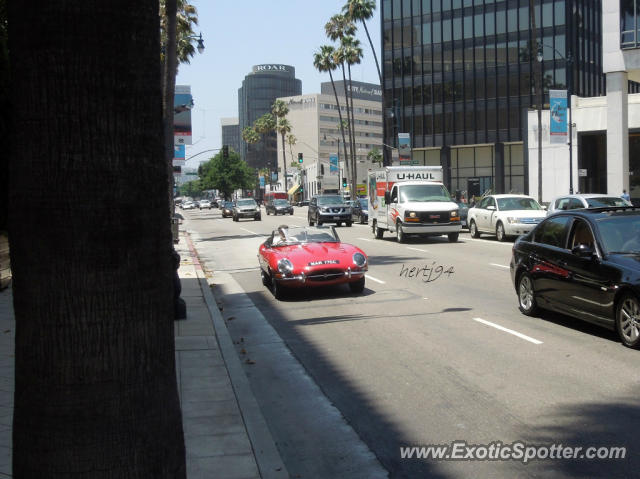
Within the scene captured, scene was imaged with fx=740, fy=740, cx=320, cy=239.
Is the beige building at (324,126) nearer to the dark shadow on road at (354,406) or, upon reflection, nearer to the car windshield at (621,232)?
the dark shadow on road at (354,406)

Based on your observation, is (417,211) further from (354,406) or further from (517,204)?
(354,406)

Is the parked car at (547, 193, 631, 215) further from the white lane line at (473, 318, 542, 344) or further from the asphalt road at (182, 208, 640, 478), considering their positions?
the white lane line at (473, 318, 542, 344)

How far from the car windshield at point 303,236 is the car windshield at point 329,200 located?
1071 inches

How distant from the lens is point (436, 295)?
46.1 feet

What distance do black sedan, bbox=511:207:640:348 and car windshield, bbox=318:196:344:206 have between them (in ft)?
106

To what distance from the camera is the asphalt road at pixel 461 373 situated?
18.8 ft

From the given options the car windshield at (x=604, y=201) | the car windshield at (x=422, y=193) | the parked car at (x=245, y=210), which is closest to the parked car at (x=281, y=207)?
the parked car at (x=245, y=210)

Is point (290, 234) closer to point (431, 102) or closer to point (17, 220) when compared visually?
point (17, 220)

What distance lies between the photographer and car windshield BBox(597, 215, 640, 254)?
9.12 metres

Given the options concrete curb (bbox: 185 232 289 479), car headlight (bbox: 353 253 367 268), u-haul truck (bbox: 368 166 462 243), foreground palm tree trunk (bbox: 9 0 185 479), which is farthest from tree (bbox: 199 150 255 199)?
foreground palm tree trunk (bbox: 9 0 185 479)

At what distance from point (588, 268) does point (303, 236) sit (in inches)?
290

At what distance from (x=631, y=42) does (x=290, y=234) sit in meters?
28.1

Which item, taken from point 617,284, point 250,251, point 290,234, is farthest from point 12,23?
point 250,251

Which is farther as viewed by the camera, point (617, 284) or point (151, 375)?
point (617, 284)
